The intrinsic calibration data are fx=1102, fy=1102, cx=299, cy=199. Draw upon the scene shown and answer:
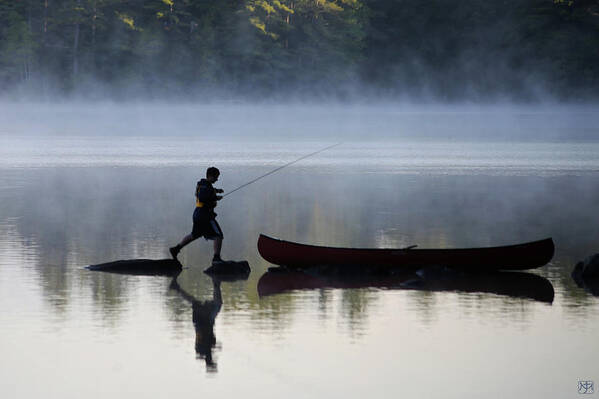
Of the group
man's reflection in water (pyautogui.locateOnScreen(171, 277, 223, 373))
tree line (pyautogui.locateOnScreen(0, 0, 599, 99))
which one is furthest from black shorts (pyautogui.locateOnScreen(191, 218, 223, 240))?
tree line (pyautogui.locateOnScreen(0, 0, 599, 99))

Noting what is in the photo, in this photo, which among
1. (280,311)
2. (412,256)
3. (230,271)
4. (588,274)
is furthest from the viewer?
(230,271)

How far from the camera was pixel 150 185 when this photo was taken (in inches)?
1287

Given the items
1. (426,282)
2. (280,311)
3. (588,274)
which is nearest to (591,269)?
(588,274)

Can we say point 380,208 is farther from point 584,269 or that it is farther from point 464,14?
point 464,14

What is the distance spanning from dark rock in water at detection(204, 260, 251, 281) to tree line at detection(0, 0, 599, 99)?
8392 centimetres

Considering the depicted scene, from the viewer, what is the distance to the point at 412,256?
1508cm

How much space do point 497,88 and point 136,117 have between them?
3640cm

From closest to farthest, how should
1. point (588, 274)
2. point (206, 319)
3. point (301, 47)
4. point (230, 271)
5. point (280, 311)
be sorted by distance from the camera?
point (206, 319), point (280, 311), point (588, 274), point (230, 271), point (301, 47)

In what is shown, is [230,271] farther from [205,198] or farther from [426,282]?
[426,282]

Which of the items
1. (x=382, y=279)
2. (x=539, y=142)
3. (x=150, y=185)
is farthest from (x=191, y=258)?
(x=539, y=142)

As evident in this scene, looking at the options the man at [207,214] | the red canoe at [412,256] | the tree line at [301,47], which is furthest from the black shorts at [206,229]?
the tree line at [301,47]

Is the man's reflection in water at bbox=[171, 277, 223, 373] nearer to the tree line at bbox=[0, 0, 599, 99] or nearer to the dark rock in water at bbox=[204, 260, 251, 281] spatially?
the dark rock in water at bbox=[204, 260, 251, 281]

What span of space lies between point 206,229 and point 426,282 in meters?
3.32

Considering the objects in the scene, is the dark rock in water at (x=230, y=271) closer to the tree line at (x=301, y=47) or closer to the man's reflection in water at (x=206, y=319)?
the man's reflection in water at (x=206, y=319)
